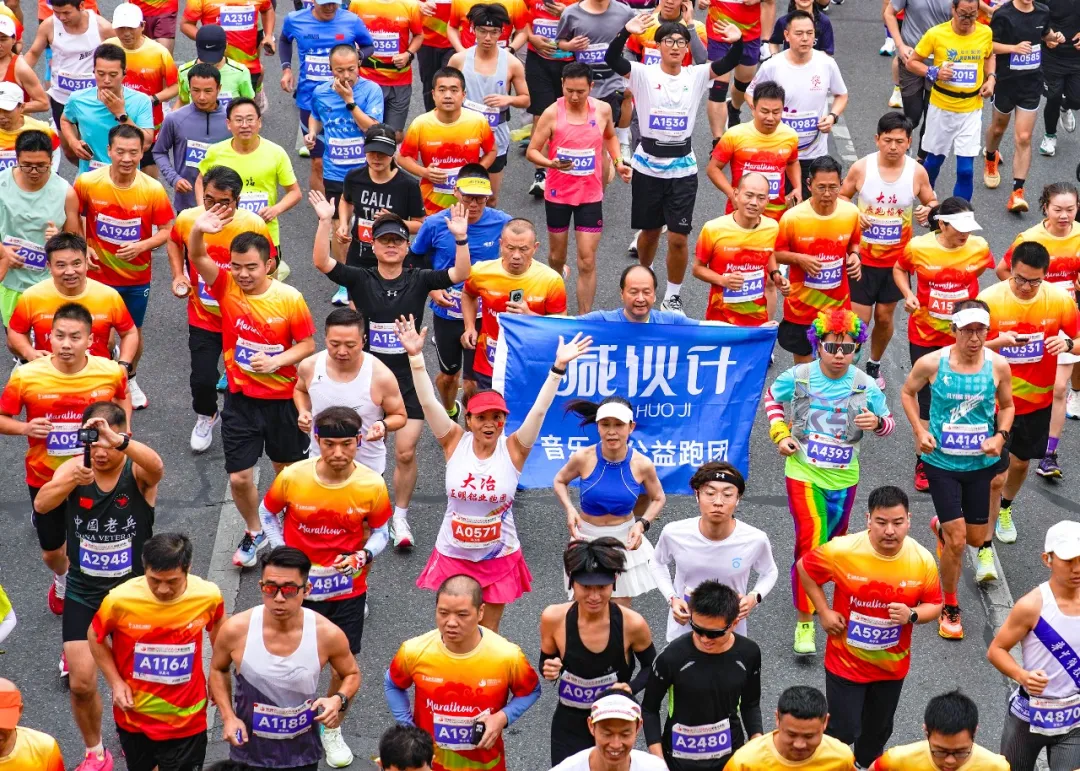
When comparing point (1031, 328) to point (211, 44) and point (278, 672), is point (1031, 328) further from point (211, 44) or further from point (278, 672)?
point (211, 44)

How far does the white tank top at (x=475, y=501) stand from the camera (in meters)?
10.7

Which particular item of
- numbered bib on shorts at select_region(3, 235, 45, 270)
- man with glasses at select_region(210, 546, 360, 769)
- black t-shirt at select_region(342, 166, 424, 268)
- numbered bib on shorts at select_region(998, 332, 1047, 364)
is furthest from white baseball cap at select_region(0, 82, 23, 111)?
numbered bib on shorts at select_region(998, 332, 1047, 364)

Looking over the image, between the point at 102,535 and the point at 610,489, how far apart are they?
2.98 m

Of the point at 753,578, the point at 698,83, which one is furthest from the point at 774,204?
the point at 753,578

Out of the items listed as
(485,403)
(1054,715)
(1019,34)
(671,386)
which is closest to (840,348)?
(671,386)

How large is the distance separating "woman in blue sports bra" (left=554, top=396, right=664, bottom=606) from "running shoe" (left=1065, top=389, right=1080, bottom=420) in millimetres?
5219

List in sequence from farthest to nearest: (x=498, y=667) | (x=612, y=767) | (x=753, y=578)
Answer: (x=753, y=578), (x=498, y=667), (x=612, y=767)

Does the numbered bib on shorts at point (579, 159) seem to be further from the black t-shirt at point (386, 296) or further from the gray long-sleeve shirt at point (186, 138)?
the gray long-sleeve shirt at point (186, 138)

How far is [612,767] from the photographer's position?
8586mm

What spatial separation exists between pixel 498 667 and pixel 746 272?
5.16m

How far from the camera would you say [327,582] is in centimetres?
Answer: 1047

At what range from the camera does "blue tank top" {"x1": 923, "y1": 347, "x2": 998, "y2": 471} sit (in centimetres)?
1167

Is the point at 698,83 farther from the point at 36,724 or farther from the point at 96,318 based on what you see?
the point at 36,724

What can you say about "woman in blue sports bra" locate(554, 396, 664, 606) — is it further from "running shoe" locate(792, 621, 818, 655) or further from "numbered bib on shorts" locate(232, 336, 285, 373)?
"numbered bib on shorts" locate(232, 336, 285, 373)
